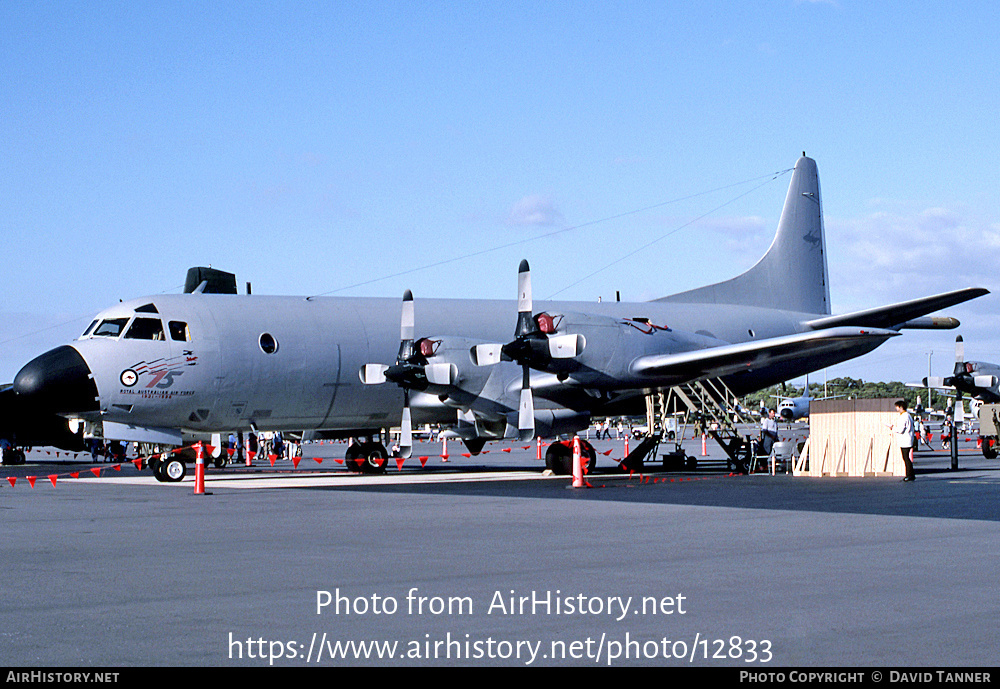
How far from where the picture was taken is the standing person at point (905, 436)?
19.4 metres

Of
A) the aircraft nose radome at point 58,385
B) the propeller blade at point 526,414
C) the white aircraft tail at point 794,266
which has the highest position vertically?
the white aircraft tail at point 794,266

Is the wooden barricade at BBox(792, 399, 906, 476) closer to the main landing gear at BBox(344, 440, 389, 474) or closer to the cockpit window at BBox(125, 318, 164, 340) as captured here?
the main landing gear at BBox(344, 440, 389, 474)

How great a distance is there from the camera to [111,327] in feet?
67.5

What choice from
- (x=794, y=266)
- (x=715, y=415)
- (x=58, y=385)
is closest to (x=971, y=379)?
(x=794, y=266)

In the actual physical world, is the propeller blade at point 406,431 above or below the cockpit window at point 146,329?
below

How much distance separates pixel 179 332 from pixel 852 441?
13.9m

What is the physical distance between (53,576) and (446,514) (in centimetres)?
578

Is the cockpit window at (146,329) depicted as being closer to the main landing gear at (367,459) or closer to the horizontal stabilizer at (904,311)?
the main landing gear at (367,459)

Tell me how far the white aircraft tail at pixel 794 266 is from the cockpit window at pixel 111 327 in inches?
679

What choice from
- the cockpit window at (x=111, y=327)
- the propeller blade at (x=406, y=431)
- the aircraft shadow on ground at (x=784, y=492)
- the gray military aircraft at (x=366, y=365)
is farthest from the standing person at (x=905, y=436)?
the cockpit window at (x=111, y=327)

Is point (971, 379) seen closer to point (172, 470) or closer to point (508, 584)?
point (172, 470)

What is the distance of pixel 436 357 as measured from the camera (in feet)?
71.7

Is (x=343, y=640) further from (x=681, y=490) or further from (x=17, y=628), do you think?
(x=681, y=490)
